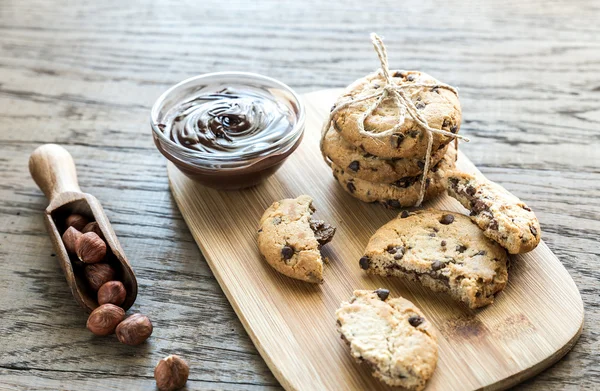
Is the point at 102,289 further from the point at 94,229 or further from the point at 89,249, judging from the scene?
the point at 94,229

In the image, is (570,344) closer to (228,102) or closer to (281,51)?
(228,102)

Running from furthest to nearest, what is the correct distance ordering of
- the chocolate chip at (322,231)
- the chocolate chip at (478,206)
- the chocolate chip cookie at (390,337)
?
the chocolate chip at (322,231) < the chocolate chip at (478,206) < the chocolate chip cookie at (390,337)

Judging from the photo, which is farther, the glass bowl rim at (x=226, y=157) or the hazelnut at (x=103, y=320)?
the glass bowl rim at (x=226, y=157)

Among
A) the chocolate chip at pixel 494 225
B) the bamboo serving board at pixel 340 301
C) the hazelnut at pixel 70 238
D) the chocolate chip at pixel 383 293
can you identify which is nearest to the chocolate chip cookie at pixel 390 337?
the chocolate chip at pixel 383 293

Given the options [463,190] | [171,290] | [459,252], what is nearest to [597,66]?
[463,190]

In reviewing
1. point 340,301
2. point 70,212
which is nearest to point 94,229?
point 70,212

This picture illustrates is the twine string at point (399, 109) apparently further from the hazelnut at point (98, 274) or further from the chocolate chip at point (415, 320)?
the hazelnut at point (98, 274)

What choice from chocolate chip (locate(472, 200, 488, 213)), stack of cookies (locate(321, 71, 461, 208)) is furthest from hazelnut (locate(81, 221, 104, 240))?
chocolate chip (locate(472, 200, 488, 213))

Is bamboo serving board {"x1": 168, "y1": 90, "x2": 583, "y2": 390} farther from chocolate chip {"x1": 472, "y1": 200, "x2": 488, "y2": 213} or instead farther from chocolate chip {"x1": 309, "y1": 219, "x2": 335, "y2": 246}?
chocolate chip {"x1": 472, "y1": 200, "x2": 488, "y2": 213}
